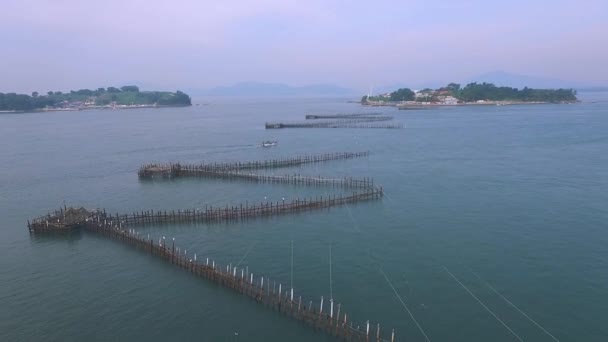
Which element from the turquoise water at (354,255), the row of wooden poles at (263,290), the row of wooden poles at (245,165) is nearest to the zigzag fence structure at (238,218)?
the row of wooden poles at (263,290)

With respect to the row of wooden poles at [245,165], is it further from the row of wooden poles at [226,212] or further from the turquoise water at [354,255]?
the row of wooden poles at [226,212]

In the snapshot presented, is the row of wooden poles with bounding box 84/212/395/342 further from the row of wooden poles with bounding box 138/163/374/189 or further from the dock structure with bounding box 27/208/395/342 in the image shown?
the row of wooden poles with bounding box 138/163/374/189

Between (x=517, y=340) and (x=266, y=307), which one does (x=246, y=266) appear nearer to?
(x=266, y=307)

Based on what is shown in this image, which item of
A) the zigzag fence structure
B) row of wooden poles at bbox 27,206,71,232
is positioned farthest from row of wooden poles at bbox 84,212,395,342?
row of wooden poles at bbox 27,206,71,232

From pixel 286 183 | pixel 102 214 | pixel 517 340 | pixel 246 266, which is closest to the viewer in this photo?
pixel 517 340

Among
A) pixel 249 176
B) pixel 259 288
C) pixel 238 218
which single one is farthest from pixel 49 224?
pixel 249 176

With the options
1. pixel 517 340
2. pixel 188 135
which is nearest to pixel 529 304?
pixel 517 340
